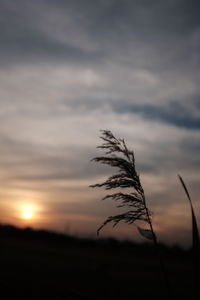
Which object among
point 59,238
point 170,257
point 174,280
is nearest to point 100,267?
point 174,280

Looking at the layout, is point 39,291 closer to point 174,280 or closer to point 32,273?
point 32,273

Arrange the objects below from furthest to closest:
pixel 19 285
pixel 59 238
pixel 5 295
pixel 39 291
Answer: pixel 59 238, pixel 19 285, pixel 39 291, pixel 5 295

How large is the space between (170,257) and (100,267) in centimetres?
814

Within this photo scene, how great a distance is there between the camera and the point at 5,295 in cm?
439

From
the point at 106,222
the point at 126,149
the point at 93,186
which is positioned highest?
the point at 126,149

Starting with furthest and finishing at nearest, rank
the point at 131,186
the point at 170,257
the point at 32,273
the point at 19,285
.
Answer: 1. the point at 170,257
2. the point at 32,273
3. the point at 19,285
4. the point at 131,186

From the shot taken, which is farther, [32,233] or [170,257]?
[32,233]

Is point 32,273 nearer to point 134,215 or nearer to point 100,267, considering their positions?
point 100,267

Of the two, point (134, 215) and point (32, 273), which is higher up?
point (134, 215)

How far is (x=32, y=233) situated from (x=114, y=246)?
529cm

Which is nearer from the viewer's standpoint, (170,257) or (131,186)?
(131,186)

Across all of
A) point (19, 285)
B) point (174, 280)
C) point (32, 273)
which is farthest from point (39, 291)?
point (174, 280)

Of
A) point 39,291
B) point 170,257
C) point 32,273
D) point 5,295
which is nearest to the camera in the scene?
point 5,295

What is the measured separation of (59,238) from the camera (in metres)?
20.0
